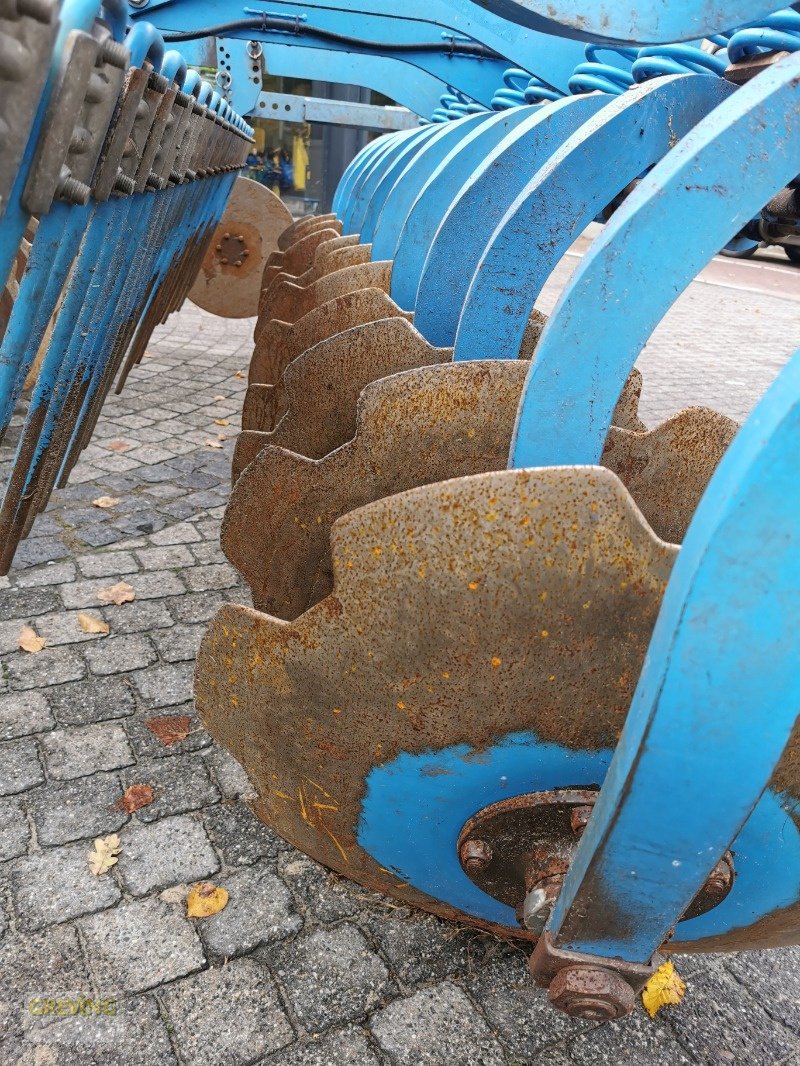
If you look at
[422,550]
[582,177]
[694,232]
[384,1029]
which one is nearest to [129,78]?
[582,177]

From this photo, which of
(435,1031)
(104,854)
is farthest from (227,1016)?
(104,854)

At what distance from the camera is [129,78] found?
169cm

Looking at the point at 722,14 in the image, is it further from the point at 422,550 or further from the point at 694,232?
the point at 422,550

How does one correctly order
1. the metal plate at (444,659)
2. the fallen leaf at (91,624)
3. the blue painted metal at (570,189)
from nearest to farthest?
the metal plate at (444,659)
the blue painted metal at (570,189)
the fallen leaf at (91,624)

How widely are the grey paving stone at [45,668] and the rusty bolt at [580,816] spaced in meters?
1.93

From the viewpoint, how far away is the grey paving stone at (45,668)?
259 cm

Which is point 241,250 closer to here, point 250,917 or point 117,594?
point 117,594

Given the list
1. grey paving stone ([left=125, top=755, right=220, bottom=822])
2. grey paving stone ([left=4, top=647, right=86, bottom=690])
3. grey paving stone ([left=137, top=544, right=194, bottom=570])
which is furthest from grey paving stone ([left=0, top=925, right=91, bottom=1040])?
grey paving stone ([left=137, top=544, right=194, bottom=570])

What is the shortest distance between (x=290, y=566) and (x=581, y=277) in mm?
802

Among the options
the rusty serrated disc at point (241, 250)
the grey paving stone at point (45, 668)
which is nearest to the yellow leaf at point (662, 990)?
the grey paving stone at point (45, 668)

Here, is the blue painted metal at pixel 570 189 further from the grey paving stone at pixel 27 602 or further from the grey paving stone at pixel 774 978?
the grey paving stone at pixel 27 602

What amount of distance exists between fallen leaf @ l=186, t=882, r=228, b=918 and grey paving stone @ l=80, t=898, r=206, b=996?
3 centimetres

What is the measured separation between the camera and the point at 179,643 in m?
2.88

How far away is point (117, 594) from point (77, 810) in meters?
1.11
